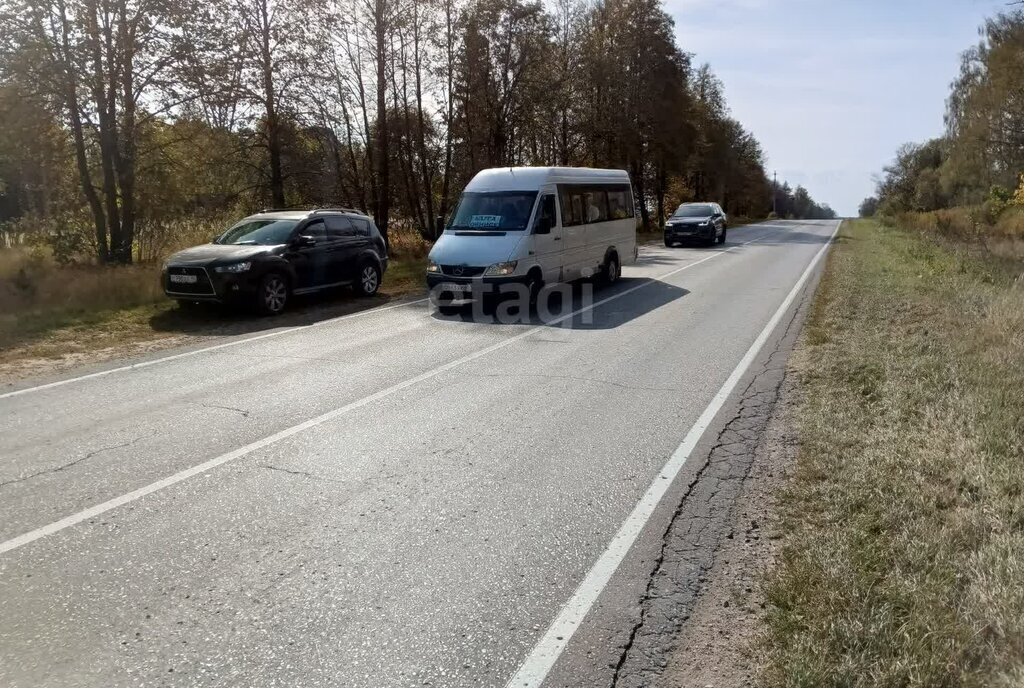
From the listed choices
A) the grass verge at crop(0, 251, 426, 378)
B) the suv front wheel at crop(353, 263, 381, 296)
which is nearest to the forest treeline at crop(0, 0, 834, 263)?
the grass verge at crop(0, 251, 426, 378)

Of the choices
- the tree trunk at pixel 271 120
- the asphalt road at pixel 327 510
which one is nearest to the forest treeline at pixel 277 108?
the tree trunk at pixel 271 120

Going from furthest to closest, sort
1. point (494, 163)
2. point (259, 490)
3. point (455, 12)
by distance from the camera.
A: point (494, 163)
point (455, 12)
point (259, 490)

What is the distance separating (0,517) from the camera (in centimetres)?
463

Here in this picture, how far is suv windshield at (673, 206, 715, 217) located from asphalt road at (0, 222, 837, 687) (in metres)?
23.6

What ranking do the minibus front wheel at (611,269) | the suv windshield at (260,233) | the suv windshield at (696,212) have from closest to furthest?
1. the suv windshield at (260,233)
2. the minibus front wheel at (611,269)
3. the suv windshield at (696,212)

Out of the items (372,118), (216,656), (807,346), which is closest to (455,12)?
(372,118)

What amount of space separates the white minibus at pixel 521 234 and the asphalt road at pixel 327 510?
368 centimetres

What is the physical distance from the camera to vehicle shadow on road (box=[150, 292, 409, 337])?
1205 cm

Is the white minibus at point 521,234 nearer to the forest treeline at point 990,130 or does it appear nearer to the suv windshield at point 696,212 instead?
the suv windshield at point 696,212

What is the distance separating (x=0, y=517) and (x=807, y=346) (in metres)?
8.78

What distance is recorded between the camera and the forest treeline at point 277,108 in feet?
60.1

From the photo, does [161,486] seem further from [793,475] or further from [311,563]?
[793,475]

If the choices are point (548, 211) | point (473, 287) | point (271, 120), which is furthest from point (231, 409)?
point (271, 120)

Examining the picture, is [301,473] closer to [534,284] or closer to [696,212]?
[534,284]
